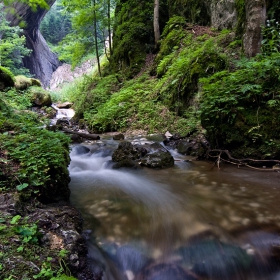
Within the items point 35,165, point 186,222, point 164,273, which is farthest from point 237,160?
point 35,165

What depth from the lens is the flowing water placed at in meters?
2.12

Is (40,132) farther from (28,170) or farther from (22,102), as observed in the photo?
(22,102)

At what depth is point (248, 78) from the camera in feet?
14.5

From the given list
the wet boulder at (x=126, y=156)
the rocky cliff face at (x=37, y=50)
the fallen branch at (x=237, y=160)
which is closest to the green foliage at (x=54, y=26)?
the rocky cliff face at (x=37, y=50)

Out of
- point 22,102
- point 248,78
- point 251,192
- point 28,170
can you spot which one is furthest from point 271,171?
point 22,102

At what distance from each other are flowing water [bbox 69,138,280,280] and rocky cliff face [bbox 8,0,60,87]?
26.9m

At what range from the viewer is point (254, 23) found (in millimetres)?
5246

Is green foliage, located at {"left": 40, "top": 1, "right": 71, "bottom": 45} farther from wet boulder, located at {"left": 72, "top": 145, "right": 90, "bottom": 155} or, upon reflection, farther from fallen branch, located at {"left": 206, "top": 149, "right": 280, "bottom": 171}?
fallen branch, located at {"left": 206, "top": 149, "right": 280, "bottom": 171}

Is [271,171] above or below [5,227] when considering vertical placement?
below

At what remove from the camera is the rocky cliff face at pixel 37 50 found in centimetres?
2617

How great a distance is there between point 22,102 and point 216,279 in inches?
517

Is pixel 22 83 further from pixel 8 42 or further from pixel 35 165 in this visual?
pixel 35 165

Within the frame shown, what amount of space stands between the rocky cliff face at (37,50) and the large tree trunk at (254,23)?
25.6m

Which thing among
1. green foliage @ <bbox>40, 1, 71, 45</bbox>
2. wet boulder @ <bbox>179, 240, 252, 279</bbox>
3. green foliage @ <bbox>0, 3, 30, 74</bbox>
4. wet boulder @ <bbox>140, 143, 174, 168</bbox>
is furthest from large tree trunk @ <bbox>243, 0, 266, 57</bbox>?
green foliage @ <bbox>40, 1, 71, 45</bbox>
